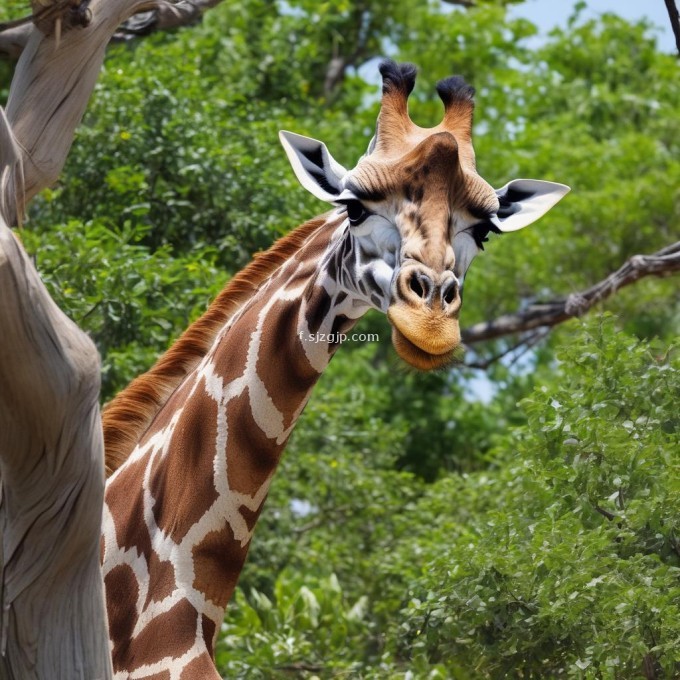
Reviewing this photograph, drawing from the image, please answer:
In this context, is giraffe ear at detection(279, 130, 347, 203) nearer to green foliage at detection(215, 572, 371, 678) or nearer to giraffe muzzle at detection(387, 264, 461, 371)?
giraffe muzzle at detection(387, 264, 461, 371)

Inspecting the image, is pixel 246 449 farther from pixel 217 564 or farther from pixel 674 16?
pixel 674 16

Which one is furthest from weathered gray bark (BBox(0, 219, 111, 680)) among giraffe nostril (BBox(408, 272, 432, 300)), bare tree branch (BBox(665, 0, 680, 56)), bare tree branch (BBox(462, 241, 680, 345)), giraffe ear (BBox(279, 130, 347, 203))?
bare tree branch (BBox(462, 241, 680, 345))

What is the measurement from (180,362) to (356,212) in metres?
1.02

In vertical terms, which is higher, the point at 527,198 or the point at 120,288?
the point at 527,198

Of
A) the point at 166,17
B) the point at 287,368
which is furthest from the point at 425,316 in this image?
the point at 166,17

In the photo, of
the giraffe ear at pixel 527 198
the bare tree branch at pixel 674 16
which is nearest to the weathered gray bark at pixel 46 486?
the giraffe ear at pixel 527 198

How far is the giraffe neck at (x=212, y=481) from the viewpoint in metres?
4.57

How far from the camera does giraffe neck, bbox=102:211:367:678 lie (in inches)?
180

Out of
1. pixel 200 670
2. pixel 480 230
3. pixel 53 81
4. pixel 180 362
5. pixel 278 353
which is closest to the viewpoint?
pixel 53 81

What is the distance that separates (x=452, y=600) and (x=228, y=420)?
1.68m

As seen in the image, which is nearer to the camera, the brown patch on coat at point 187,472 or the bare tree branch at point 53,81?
the bare tree branch at point 53,81

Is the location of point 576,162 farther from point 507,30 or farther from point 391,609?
point 391,609

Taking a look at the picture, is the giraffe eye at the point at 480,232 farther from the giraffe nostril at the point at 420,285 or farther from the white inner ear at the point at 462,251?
the giraffe nostril at the point at 420,285

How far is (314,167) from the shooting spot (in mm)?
4773
